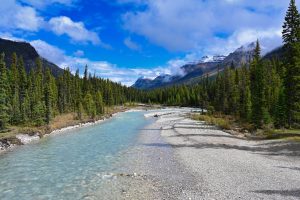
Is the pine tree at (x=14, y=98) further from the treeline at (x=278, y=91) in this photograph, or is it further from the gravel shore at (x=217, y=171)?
the treeline at (x=278, y=91)

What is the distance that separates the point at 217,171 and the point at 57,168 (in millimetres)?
13573

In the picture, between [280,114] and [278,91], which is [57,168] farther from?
[278,91]

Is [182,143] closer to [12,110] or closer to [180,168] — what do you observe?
[180,168]

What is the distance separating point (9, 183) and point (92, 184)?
6.05m

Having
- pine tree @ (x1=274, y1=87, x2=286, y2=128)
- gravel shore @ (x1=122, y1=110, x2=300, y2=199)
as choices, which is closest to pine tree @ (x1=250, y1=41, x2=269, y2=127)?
pine tree @ (x1=274, y1=87, x2=286, y2=128)

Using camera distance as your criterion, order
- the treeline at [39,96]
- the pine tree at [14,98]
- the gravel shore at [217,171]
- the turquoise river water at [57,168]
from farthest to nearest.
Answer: the pine tree at [14,98] → the treeline at [39,96] → the turquoise river water at [57,168] → the gravel shore at [217,171]

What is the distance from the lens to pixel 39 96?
81.8 metres

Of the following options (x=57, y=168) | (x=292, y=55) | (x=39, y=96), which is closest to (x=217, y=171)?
(x=57, y=168)

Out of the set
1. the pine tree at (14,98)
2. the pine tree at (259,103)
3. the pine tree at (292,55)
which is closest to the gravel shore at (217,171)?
the pine tree at (292,55)

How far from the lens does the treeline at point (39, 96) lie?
6675 cm

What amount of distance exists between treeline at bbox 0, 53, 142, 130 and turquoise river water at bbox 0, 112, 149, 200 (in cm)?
2184

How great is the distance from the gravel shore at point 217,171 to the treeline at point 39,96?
34.2 meters

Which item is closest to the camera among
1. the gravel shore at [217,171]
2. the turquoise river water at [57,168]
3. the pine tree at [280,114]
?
the gravel shore at [217,171]

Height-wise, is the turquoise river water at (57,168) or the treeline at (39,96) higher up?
the treeline at (39,96)
